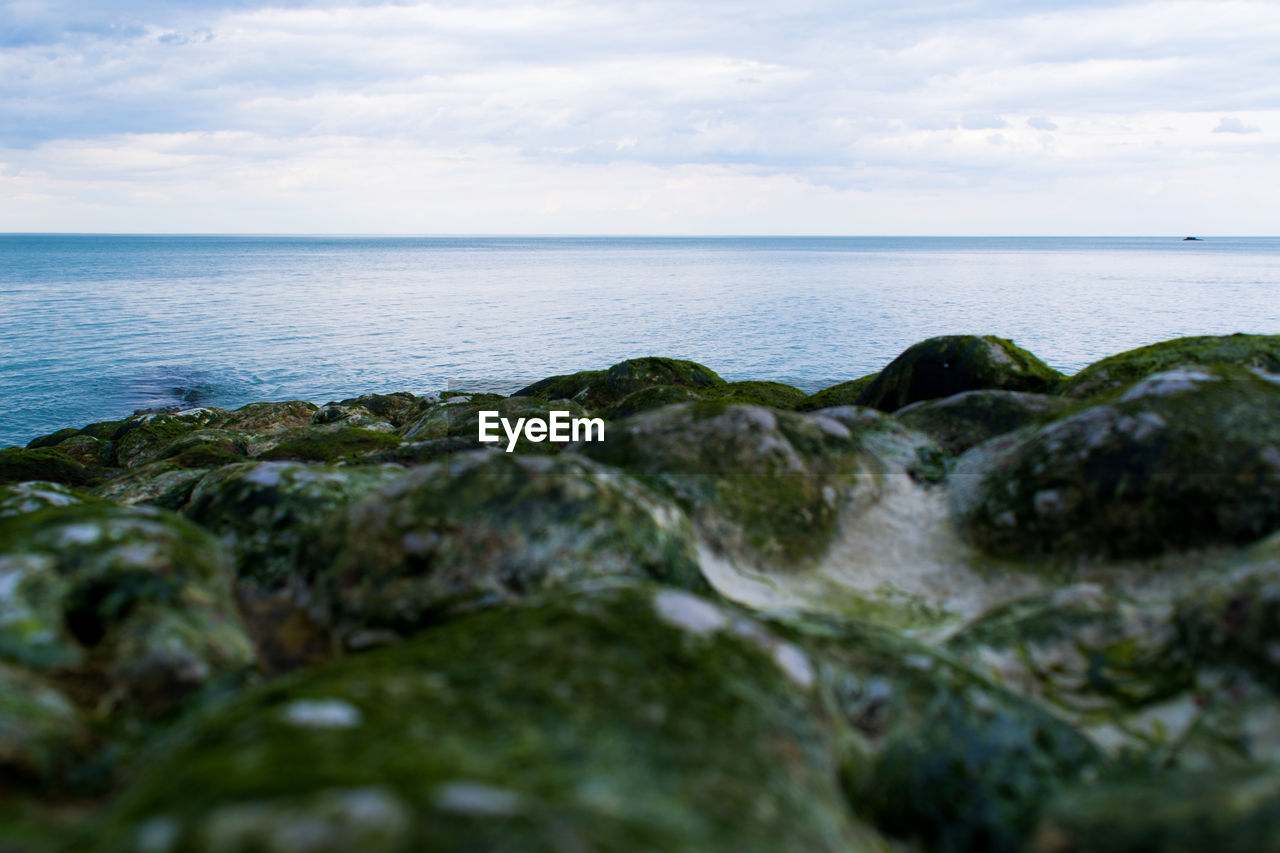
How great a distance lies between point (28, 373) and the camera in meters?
40.9

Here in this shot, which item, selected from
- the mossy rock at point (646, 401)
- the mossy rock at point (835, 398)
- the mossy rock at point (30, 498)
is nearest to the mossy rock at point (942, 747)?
the mossy rock at point (30, 498)

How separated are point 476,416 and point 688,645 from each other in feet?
39.8

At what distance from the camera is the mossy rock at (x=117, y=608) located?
4.27 meters

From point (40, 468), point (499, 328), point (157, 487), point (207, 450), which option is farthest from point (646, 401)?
point (499, 328)

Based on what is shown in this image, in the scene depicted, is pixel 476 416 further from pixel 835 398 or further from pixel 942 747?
pixel 942 747

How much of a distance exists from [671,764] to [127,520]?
186 inches

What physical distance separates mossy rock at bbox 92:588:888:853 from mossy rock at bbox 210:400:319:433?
24.5 m

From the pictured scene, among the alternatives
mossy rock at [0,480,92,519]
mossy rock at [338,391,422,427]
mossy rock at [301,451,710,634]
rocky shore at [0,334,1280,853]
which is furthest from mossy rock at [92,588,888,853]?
mossy rock at [338,391,422,427]

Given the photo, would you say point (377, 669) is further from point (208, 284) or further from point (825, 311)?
point (208, 284)

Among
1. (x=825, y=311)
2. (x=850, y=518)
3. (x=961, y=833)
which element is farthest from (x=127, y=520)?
(x=825, y=311)

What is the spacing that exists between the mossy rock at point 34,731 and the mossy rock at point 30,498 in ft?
12.3

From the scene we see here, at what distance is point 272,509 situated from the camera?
7754mm

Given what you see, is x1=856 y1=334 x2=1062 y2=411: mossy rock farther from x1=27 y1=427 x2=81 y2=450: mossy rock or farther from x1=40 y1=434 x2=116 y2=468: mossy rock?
x1=27 y1=427 x2=81 y2=450: mossy rock

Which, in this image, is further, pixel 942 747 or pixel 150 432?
pixel 150 432
